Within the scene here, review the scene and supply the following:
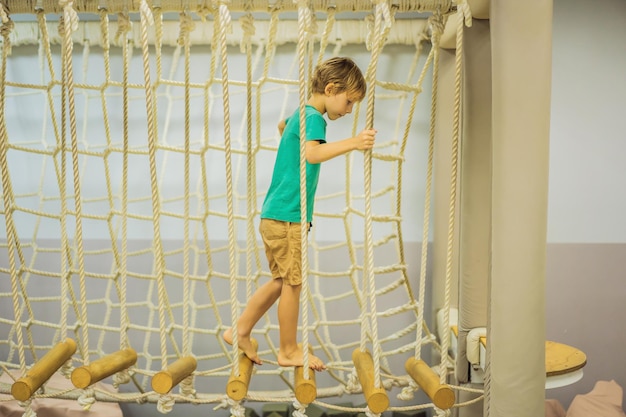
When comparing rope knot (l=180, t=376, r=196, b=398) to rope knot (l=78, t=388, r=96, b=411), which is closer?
rope knot (l=78, t=388, r=96, b=411)

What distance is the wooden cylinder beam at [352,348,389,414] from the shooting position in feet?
3.12

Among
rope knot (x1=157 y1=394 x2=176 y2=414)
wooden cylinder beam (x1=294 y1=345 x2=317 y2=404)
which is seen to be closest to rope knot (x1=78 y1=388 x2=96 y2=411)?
rope knot (x1=157 y1=394 x2=176 y2=414)

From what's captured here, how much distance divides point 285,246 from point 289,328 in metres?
0.15

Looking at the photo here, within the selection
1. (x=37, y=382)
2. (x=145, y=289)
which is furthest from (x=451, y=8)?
(x=145, y=289)

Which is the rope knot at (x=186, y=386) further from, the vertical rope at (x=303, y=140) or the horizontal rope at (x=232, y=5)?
the horizontal rope at (x=232, y=5)

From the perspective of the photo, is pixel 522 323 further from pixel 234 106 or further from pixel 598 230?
pixel 234 106

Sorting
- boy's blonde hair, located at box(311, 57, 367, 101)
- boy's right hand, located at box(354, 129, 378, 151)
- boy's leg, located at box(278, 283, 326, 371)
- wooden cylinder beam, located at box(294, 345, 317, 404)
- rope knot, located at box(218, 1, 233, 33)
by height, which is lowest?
wooden cylinder beam, located at box(294, 345, 317, 404)

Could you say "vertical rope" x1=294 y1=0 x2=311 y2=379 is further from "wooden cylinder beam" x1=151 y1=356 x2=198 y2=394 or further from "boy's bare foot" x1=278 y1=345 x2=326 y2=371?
"wooden cylinder beam" x1=151 y1=356 x2=198 y2=394

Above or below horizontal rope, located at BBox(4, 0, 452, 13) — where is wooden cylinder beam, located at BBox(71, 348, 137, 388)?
below

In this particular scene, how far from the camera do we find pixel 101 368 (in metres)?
1.03

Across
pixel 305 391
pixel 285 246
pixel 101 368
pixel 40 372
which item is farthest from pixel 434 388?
pixel 40 372

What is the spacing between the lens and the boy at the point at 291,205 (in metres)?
1.06

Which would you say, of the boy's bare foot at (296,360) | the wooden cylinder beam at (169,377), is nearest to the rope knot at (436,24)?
the boy's bare foot at (296,360)

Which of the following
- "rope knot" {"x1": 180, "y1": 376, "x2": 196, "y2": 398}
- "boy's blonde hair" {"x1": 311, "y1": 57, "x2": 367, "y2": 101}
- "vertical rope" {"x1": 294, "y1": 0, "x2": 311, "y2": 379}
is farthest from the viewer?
"rope knot" {"x1": 180, "y1": 376, "x2": 196, "y2": 398}
